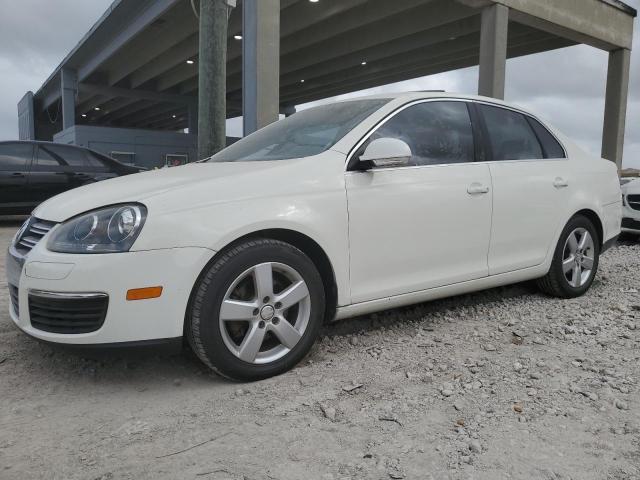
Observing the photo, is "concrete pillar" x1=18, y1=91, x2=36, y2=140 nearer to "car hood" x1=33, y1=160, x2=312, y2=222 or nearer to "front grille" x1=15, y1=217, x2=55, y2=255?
"front grille" x1=15, y1=217, x2=55, y2=255

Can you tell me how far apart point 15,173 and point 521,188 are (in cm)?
815

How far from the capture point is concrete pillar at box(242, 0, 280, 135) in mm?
8258

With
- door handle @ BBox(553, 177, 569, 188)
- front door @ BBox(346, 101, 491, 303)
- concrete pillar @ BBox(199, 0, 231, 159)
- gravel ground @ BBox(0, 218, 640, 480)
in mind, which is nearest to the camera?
Result: gravel ground @ BBox(0, 218, 640, 480)

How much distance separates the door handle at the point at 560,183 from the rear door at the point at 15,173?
8146 millimetres

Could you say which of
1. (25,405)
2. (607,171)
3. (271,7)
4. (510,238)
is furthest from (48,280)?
(271,7)

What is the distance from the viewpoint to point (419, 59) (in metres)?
19.1

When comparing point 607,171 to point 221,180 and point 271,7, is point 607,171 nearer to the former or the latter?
point 221,180

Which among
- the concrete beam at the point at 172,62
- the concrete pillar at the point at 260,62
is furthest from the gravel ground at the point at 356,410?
the concrete beam at the point at 172,62

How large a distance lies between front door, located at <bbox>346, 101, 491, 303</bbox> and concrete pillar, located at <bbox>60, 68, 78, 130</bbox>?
23.8 metres

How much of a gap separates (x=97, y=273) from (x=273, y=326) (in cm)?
84

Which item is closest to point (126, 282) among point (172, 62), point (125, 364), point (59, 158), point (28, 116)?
point (125, 364)

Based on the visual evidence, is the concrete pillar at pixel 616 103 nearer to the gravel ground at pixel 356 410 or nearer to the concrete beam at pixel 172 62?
the concrete beam at pixel 172 62

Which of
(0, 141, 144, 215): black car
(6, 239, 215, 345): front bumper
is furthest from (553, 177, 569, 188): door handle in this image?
(0, 141, 144, 215): black car

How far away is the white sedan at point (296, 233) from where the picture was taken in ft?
7.74
